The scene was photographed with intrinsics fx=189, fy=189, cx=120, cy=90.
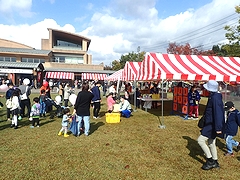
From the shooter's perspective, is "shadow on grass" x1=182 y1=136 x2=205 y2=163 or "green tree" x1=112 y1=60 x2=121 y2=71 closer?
"shadow on grass" x1=182 y1=136 x2=205 y2=163

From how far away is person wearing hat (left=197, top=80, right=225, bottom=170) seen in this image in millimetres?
3484

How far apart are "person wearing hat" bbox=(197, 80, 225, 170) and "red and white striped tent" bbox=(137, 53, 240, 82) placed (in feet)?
12.2

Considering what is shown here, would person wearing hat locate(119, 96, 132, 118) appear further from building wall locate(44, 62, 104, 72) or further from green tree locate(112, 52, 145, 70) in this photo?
green tree locate(112, 52, 145, 70)

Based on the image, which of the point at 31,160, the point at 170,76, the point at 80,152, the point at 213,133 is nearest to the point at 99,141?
the point at 80,152

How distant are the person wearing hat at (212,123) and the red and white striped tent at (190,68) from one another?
372cm

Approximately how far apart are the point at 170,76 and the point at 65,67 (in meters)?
34.4

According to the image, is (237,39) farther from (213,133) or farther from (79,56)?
(79,56)

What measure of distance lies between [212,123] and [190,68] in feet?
16.9

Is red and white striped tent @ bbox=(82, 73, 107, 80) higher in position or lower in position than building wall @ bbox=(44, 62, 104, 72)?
lower

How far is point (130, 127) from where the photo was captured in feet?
23.5

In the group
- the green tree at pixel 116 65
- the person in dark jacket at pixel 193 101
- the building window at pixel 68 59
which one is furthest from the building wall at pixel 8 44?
the person in dark jacket at pixel 193 101

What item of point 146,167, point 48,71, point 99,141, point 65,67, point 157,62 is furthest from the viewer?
point 65,67

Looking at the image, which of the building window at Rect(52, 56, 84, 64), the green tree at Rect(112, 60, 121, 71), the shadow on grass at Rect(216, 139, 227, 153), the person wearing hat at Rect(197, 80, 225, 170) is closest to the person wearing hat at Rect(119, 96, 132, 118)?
the shadow on grass at Rect(216, 139, 227, 153)

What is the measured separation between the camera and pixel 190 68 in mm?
8344
